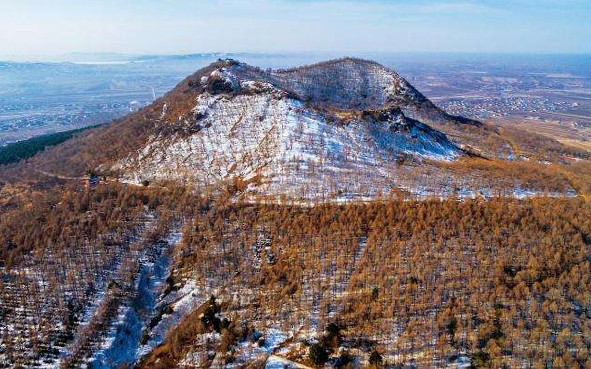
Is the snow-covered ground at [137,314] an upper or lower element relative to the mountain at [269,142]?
lower

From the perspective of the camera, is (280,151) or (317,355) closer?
(317,355)

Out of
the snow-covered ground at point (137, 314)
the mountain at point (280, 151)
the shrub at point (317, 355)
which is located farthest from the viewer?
the mountain at point (280, 151)

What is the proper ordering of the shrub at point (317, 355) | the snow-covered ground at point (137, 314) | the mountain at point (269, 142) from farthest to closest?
the mountain at point (269, 142) < the snow-covered ground at point (137, 314) < the shrub at point (317, 355)

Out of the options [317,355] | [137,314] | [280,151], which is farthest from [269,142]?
[317,355]

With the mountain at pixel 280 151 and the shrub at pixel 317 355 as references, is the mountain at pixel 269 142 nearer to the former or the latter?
the mountain at pixel 280 151

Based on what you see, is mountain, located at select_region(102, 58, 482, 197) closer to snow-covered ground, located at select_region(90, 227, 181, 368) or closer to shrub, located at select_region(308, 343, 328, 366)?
snow-covered ground, located at select_region(90, 227, 181, 368)

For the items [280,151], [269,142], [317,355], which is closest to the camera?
[317,355]

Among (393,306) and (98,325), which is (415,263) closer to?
(393,306)

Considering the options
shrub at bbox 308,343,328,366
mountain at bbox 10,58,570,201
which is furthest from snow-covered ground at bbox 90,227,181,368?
shrub at bbox 308,343,328,366

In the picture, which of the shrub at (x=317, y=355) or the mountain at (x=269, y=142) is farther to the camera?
the mountain at (x=269, y=142)

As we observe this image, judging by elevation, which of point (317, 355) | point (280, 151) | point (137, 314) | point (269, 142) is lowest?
point (137, 314)

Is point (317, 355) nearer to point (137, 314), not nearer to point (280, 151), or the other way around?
point (137, 314)

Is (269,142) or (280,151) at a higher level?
(269,142)

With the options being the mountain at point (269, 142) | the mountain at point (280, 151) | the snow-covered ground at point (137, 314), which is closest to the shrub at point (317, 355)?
the snow-covered ground at point (137, 314)
